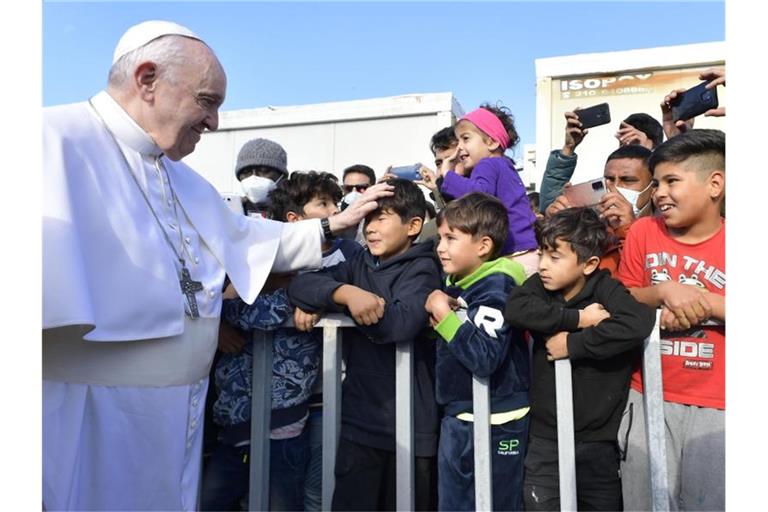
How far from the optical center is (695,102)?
305cm

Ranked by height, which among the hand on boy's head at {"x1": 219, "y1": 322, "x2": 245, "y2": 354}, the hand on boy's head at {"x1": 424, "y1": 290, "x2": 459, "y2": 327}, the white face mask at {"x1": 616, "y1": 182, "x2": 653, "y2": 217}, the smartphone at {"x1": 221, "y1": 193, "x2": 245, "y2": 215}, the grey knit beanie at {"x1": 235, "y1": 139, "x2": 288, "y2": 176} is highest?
the grey knit beanie at {"x1": 235, "y1": 139, "x2": 288, "y2": 176}

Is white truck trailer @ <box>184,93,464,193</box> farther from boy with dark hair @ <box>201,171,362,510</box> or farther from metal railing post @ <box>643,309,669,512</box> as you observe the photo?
metal railing post @ <box>643,309,669,512</box>

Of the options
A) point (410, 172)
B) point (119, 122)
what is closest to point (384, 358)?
point (119, 122)

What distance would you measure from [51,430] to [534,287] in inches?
68.0

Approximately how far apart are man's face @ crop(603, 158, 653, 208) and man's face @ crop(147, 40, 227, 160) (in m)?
2.00

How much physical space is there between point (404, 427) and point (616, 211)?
4.86 feet

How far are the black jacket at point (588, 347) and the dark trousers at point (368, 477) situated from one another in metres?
0.51

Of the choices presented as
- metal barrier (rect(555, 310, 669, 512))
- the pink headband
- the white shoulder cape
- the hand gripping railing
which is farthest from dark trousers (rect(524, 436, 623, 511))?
the pink headband

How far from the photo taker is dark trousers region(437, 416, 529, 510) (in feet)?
7.59

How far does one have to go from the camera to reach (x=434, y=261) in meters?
2.69

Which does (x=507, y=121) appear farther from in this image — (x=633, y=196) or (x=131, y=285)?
(x=131, y=285)

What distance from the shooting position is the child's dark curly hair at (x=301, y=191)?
3.43m
